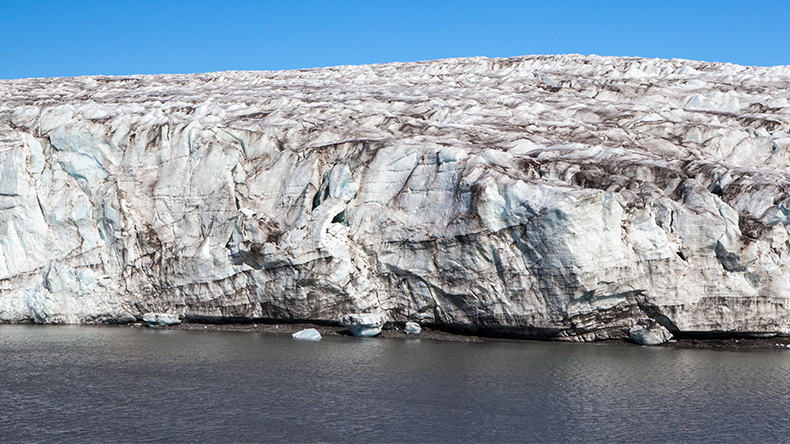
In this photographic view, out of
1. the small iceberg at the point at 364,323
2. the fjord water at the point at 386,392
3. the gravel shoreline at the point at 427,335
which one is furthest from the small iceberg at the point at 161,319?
the small iceberg at the point at 364,323

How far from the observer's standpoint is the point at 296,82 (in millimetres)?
50844

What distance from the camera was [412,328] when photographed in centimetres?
2702

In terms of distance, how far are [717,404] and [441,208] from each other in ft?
42.0

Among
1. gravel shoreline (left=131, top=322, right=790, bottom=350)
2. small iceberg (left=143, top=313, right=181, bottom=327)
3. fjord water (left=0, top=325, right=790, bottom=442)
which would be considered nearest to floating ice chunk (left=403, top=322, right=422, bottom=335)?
gravel shoreline (left=131, top=322, right=790, bottom=350)

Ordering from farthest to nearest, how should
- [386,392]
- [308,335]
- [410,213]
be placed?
[410,213] < [308,335] < [386,392]

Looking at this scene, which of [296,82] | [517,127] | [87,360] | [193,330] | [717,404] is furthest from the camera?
[296,82]

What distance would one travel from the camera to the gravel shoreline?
79.2 feet

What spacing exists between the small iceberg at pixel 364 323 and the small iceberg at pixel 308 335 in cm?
115

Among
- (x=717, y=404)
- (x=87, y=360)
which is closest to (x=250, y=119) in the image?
(x=87, y=360)

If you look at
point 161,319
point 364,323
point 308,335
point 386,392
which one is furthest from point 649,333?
point 161,319

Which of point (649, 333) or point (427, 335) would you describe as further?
point (427, 335)

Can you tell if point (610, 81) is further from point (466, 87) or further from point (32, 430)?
point (32, 430)

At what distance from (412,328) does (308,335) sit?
409 cm

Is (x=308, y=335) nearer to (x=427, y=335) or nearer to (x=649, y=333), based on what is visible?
(x=427, y=335)
